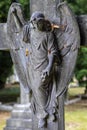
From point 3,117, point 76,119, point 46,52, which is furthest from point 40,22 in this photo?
point 3,117

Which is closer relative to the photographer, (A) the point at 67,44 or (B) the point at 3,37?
(A) the point at 67,44

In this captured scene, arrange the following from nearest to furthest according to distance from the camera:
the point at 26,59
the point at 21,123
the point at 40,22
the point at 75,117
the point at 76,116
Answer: the point at 40,22
the point at 26,59
the point at 21,123
the point at 75,117
the point at 76,116

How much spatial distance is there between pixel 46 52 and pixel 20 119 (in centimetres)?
594

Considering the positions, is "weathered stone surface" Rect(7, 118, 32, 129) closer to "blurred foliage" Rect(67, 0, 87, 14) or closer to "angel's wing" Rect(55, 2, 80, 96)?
"angel's wing" Rect(55, 2, 80, 96)

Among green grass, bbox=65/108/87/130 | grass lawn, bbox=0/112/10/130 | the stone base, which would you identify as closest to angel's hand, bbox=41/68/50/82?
the stone base

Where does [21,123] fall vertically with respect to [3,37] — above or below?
below

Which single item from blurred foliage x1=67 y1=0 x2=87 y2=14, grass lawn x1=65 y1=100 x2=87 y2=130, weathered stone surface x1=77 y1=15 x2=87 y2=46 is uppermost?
weathered stone surface x1=77 y1=15 x2=87 y2=46

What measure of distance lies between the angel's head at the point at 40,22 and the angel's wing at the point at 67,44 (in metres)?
0.13

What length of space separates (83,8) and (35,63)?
36.0 feet

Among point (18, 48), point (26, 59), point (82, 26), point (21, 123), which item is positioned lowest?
point (21, 123)

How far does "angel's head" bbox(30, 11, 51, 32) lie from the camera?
4.05 m

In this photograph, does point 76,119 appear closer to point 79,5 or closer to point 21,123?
point 79,5

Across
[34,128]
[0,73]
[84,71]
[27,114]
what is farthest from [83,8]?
[34,128]

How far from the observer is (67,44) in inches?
164
